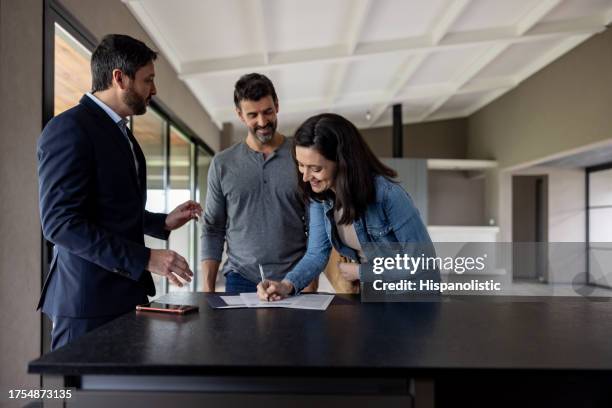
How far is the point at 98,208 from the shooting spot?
1614 mm

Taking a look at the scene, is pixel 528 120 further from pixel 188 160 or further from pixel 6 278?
pixel 6 278

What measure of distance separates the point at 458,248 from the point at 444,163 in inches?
349

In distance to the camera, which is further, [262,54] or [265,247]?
[262,54]

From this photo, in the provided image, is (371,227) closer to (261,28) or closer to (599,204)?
(261,28)

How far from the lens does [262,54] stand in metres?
5.70

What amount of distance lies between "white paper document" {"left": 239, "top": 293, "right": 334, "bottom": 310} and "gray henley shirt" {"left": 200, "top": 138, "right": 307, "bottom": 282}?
55 centimetres

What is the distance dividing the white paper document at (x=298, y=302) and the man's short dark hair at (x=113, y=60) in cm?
80

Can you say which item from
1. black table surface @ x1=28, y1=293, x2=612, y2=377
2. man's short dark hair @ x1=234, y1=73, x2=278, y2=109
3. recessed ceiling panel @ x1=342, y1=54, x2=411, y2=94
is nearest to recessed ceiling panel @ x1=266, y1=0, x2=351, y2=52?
recessed ceiling panel @ x1=342, y1=54, x2=411, y2=94

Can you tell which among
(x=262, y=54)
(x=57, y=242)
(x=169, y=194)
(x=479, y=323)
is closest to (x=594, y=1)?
(x=262, y=54)

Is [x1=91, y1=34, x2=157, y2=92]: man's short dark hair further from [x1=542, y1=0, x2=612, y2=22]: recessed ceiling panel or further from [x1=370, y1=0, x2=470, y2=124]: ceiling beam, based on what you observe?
[x1=542, y1=0, x2=612, y2=22]: recessed ceiling panel

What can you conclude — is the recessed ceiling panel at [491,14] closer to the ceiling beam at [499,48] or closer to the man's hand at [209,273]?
the ceiling beam at [499,48]

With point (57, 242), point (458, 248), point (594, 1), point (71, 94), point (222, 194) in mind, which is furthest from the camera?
point (594, 1)

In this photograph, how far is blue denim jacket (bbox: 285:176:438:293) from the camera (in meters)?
1.80

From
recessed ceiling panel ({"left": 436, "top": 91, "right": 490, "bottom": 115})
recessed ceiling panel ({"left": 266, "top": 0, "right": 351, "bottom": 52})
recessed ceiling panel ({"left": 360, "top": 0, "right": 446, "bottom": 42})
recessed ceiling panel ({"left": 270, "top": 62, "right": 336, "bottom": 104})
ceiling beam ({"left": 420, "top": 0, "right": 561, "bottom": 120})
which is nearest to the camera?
recessed ceiling panel ({"left": 266, "top": 0, "right": 351, "bottom": 52})
